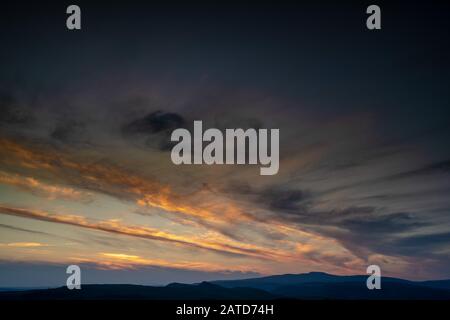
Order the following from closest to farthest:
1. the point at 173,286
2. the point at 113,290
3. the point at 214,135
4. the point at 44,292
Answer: the point at 214,135 < the point at 44,292 < the point at 113,290 < the point at 173,286

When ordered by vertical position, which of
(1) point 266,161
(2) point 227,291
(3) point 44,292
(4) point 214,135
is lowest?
(2) point 227,291

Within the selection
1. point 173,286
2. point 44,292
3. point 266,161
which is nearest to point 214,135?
point 266,161
